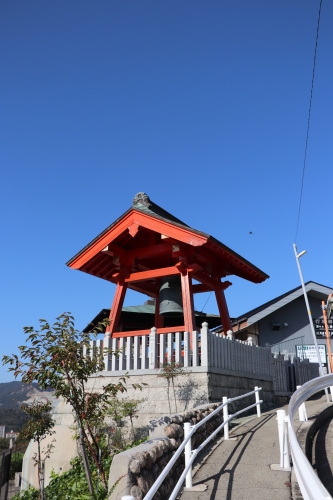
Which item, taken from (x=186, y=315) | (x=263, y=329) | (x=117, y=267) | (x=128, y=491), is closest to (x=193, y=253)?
(x=186, y=315)

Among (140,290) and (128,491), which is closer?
(128,491)

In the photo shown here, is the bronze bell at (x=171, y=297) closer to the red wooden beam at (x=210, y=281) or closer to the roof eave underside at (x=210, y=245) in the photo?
the red wooden beam at (x=210, y=281)

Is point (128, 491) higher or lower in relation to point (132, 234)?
lower

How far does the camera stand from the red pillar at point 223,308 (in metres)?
14.1

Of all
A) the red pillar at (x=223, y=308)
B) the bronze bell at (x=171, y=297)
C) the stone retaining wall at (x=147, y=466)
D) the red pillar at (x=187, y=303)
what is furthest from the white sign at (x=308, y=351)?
the stone retaining wall at (x=147, y=466)

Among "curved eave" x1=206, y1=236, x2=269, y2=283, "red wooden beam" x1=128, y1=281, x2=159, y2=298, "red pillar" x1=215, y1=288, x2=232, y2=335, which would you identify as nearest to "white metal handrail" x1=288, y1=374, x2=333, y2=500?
"curved eave" x1=206, y1=236, x2=269, y2=283

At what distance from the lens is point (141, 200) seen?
14.0 m

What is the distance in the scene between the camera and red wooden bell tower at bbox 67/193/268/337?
39.4 feet

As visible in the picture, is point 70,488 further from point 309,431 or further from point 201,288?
point 201,288

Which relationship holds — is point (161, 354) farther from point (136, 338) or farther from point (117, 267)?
point (117, 267)

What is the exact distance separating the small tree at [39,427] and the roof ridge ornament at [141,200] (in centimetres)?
656

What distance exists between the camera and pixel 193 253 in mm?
12422

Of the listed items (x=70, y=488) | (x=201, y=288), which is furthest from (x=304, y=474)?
(x=201, y=288)

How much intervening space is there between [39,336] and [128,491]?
3217mm
